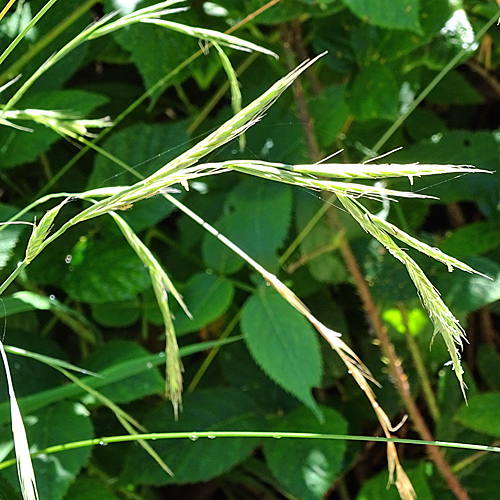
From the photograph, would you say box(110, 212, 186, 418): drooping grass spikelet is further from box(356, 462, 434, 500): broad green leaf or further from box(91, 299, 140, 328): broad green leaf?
box(356, 462, 434, 500): broad green leaf

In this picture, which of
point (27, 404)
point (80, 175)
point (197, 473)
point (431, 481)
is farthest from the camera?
point (80, 175)

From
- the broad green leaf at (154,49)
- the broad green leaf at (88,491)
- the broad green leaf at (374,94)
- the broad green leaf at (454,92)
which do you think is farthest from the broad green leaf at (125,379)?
the broad green leaf at (454,92)

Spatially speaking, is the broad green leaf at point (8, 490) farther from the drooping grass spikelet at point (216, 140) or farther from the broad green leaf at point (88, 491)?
the drooping grass spikelet at point (216, 140)

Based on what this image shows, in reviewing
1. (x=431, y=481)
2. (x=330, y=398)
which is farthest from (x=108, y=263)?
(x=431, y=481)

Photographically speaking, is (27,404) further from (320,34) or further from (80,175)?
(320,34)

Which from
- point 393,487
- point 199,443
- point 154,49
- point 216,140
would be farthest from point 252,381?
point 216,140

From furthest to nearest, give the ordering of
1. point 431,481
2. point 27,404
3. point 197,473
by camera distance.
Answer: point 431,481 → point 197,473 → point 27,404
